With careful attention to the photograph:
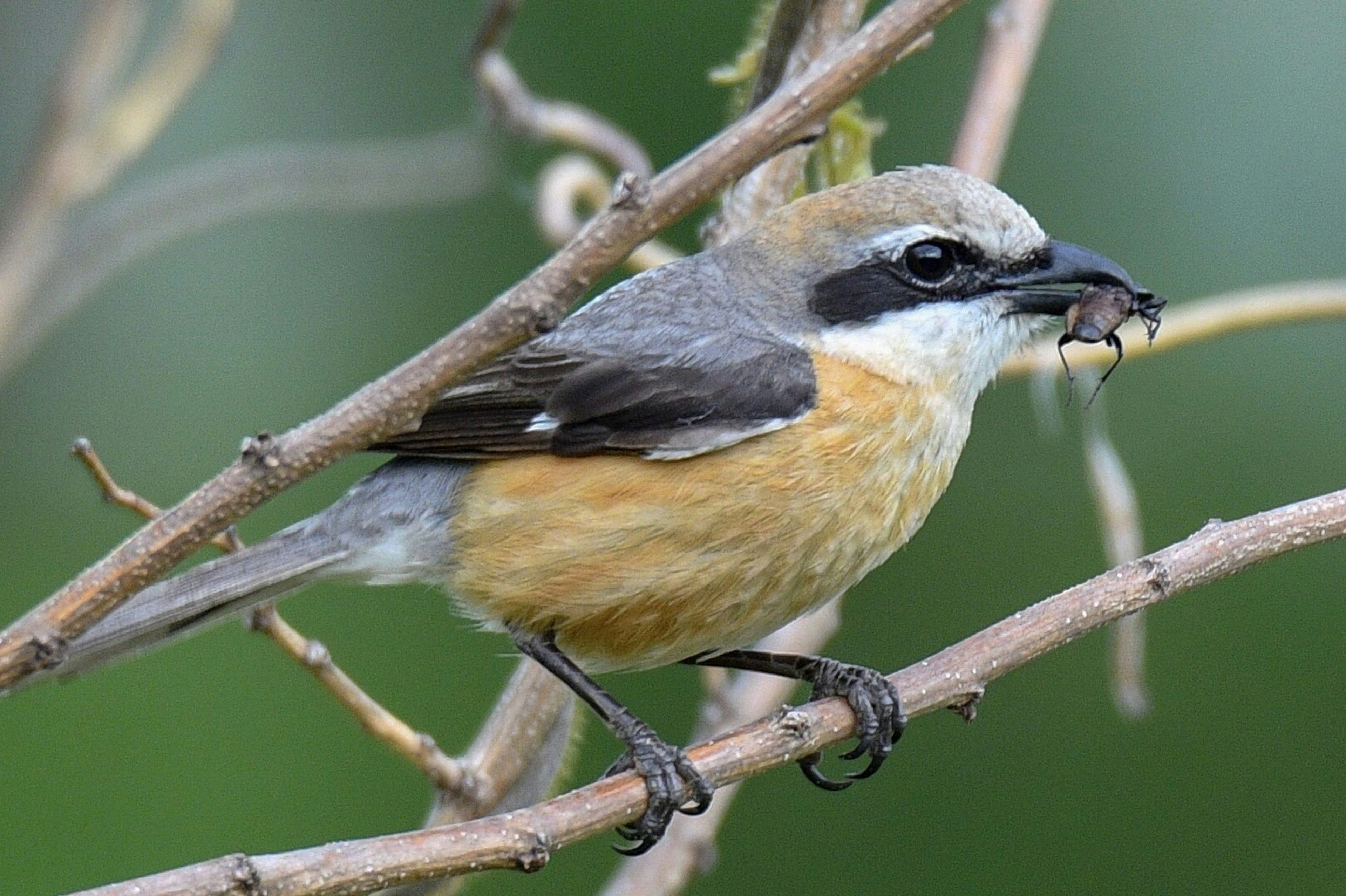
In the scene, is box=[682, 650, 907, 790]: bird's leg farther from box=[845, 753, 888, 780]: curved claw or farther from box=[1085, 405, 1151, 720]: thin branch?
box=[1085, 405, 1151, 720]: thin branch

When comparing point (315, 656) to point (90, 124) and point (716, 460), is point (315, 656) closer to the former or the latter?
point (716, 460)

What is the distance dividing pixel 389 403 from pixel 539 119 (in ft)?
7.60

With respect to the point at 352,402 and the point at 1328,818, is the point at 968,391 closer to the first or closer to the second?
the point at 352,402

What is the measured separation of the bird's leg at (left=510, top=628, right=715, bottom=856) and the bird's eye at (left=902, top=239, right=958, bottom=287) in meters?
1.09

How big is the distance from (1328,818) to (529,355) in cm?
437

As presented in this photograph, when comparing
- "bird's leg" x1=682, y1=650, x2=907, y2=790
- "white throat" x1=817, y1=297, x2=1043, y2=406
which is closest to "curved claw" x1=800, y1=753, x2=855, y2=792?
"bird's leg" x1=682, y1=650, x2=907, y2=790

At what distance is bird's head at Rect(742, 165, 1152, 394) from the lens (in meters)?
3.46

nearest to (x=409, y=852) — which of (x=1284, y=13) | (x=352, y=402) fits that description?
(x=352, y=402)

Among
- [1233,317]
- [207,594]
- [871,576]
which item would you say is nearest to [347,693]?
[207,594]

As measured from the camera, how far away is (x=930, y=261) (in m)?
3.52

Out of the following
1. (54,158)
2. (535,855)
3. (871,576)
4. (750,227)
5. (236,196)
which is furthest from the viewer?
(871,576)

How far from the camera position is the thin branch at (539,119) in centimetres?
447

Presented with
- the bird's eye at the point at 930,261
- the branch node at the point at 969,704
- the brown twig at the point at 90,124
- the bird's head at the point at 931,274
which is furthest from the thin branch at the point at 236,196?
the branch node at the point at 969,704

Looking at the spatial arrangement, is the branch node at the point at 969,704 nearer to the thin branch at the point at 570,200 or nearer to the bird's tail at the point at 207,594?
the bird's tail at the point at 207,594
